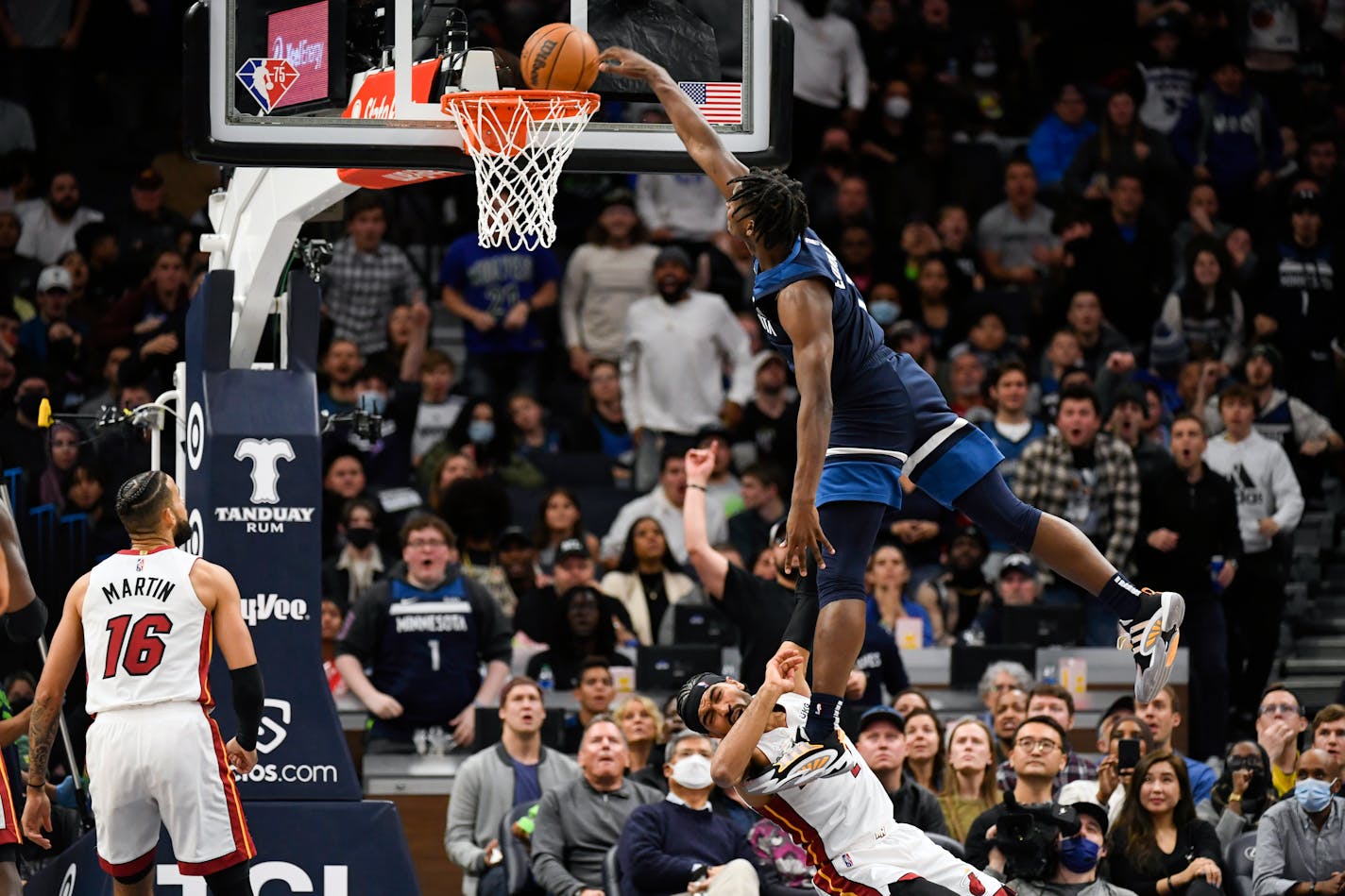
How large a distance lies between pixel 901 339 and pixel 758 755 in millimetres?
8653

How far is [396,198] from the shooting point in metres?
19.0

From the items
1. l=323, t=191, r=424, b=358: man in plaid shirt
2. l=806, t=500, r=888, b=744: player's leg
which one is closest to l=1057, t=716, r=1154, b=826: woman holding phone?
l=806, t=500, r=888, b=744: player's leg

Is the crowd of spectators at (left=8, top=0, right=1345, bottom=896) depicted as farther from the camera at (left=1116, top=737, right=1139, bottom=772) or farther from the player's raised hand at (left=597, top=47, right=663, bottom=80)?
the player's raised hand at (left=597, top=47, right=663, bottom=80)

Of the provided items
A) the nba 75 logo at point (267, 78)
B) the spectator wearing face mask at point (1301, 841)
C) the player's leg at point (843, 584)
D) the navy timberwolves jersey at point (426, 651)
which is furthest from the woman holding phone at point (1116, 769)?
the nba 75 logo at point (267, 78)

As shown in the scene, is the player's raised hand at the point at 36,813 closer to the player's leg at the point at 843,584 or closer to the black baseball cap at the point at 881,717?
the player's leg at the point at 843,584

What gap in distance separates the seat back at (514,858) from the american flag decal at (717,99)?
4094 mm

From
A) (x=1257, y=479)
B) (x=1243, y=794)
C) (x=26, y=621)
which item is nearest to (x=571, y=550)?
(x=1243, y=794)

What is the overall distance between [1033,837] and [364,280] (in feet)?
27.2

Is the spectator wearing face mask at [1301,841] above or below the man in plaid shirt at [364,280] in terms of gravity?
below

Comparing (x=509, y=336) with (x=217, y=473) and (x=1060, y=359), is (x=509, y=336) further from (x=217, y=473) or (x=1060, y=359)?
(x=217, y=473)

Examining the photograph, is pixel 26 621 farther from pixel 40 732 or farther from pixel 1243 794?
pixel 1243 794

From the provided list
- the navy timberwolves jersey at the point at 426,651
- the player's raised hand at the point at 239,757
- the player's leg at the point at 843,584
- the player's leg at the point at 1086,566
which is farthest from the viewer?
the navy timberwolves jersey at the point at 426,651

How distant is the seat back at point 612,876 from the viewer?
11.6m

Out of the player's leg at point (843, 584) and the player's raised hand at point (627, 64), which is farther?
the player's raised hand at point (627, 64)
